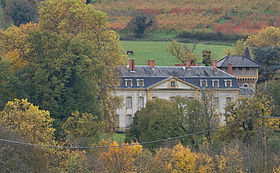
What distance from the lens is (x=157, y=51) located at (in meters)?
118

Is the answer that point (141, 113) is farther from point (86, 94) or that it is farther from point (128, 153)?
point (128, 153)

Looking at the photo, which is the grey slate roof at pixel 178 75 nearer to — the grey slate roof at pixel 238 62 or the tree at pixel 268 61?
the grey slate roof at pixel 238 62

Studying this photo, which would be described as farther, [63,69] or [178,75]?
[178,75]

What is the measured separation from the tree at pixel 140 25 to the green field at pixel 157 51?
4208mm

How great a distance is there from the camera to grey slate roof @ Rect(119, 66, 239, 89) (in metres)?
84.7

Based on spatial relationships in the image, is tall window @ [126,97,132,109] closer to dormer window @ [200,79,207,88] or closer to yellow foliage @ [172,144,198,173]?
dormer window @ [200,79,207,88]

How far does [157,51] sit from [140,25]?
11.1 m

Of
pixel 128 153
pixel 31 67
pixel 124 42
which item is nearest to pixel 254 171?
pixel 128 153

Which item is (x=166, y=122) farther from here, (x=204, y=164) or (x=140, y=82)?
(x=140, y=82)

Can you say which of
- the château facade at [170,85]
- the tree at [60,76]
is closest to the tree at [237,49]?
the château facade at [170,85]

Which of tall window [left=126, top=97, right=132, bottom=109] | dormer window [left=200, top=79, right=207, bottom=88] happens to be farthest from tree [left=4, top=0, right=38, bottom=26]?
dormer window [left=200, top=79, right=207, bottom=88]

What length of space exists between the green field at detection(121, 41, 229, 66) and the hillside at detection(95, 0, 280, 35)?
963 cm

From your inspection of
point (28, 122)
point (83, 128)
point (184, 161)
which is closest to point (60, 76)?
point (83, 128)

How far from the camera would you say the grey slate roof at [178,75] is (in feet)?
278
